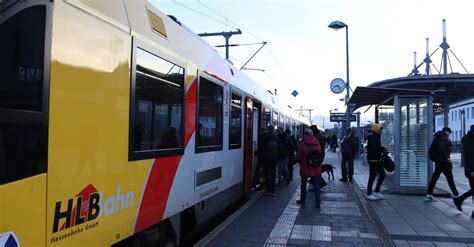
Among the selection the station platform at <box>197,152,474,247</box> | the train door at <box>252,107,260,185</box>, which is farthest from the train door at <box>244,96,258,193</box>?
the station platform at <box>197,152,474,247</box>

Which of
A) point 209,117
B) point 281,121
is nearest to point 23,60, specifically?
point 209,117

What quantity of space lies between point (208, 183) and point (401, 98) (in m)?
6.46

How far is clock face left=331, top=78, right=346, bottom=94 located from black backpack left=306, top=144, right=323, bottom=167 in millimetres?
11925

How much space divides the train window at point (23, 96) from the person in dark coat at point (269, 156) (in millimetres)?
7861

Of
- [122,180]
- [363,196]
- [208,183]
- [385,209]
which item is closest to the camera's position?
[122,180]

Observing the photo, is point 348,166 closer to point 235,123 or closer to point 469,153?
point 469,153

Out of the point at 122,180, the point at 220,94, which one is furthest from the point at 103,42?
the point at 220,94

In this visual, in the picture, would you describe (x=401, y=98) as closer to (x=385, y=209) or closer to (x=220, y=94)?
(x=385, y=209)

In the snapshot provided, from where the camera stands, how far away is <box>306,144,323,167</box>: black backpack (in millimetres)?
9352

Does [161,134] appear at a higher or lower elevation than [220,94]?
lower

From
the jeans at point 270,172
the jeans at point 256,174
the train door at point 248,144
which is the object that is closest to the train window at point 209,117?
the train door at point 248,144

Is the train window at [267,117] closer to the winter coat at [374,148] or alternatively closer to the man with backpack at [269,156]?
the man with backpack at [269,156]

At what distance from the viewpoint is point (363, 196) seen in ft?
35.2

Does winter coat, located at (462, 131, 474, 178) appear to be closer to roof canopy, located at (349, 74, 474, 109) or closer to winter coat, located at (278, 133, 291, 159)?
roof canopy, located at (349, 74, 474, 109)
